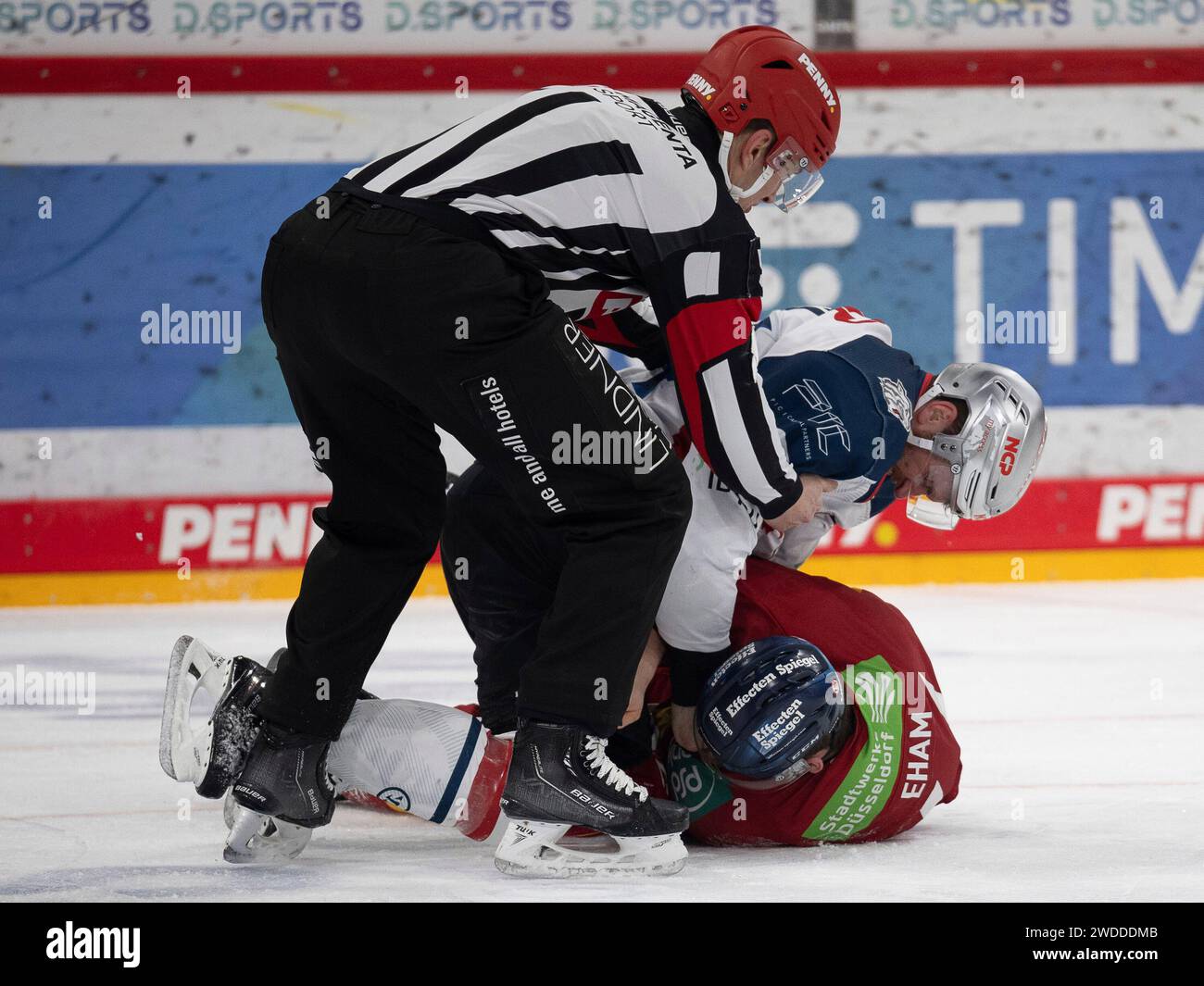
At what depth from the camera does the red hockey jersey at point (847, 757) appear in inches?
106

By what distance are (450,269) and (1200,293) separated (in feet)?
19.1

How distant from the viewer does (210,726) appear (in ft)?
8.54

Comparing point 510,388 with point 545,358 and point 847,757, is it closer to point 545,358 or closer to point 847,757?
point 545,358

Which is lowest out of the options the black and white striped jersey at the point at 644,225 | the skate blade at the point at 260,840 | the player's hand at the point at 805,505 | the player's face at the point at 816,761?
the skate blade at the point at 260,840

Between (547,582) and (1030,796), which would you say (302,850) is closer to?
(547,582)

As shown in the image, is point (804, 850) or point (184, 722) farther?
point (804, 850)

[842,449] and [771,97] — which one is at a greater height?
[771,97]

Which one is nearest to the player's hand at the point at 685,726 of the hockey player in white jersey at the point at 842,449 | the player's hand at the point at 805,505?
the hockey player in white jersey at the point at 842,449

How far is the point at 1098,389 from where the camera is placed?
23.7ft

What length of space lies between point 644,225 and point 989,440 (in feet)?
3.05

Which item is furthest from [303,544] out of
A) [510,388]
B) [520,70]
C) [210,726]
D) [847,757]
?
[510,388]

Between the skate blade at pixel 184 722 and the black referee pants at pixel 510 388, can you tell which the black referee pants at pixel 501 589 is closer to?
the black referee pants at pixel 510 388

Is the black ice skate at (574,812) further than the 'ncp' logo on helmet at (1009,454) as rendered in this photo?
No

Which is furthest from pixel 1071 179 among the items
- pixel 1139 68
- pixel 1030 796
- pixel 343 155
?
pixel 1030 796
